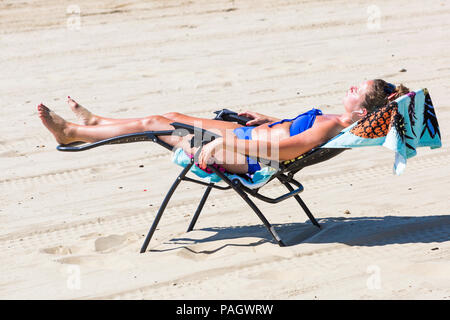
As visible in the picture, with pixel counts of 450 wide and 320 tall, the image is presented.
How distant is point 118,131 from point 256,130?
913 mm

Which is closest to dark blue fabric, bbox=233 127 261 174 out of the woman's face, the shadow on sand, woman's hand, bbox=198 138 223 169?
woman's hand, bbox=198 138 223 169

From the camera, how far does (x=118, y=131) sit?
509 centimetres

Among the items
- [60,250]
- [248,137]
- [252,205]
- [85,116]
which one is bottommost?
→ [60,250]

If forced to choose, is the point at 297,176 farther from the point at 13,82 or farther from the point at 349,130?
the point at 13,82

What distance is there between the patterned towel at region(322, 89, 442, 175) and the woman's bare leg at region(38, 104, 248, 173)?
1.96 feet

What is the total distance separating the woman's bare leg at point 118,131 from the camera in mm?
4816

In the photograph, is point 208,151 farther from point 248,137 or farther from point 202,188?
point 202,188

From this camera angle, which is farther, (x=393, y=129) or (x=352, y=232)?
(x=352, y=232)

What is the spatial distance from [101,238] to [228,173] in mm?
971

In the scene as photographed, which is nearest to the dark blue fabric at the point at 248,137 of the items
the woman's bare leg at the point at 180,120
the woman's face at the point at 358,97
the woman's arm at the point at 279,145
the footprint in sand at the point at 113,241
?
the woman's bare leg at the point at 180,120

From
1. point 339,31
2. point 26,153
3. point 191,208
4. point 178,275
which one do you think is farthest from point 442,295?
point 339,31

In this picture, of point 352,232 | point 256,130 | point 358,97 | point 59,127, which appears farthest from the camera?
point 59,127

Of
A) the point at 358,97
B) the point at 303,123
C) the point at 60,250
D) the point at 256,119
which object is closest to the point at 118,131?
the point at 60,250

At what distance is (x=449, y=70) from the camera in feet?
29.7
